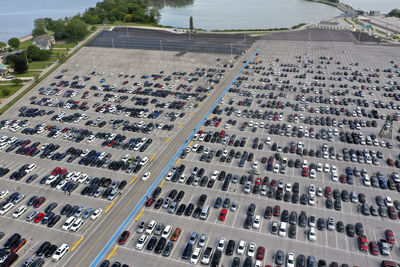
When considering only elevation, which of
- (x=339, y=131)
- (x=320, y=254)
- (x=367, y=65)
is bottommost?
(x=320, y=254)

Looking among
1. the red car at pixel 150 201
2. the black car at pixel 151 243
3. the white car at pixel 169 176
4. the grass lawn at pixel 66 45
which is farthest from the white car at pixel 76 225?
the grass lawn at pixel 66 45

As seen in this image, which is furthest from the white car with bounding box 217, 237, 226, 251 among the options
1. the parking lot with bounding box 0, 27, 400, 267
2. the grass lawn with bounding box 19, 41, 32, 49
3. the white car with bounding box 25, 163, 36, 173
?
the grass lawn with bounding box 19, 41, 32, 49

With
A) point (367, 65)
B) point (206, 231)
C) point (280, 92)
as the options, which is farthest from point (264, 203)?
point (367, 65)

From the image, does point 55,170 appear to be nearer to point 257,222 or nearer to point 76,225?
point 76,225

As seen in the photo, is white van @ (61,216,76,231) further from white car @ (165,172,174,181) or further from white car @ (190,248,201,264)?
white car @ (190,248,201,264)

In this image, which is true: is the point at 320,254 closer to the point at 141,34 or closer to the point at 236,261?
the point at 236,261
